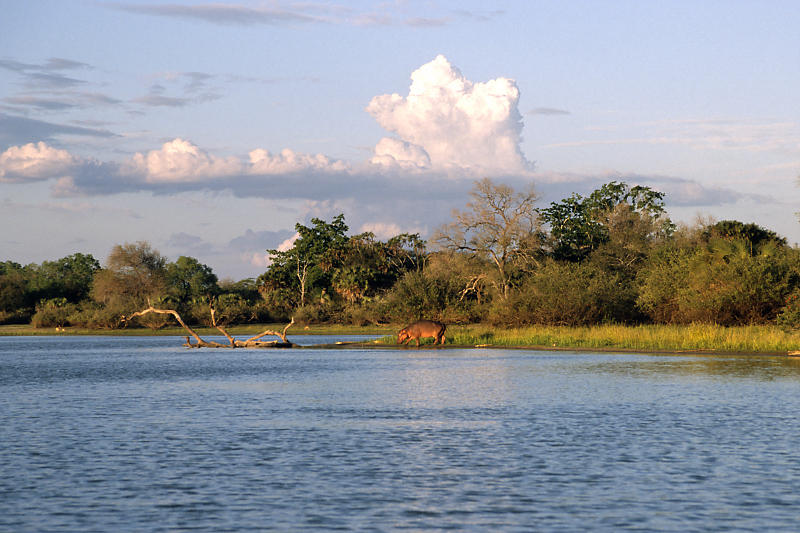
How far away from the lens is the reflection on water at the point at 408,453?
12.6 m

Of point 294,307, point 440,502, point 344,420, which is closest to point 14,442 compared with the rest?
point 344,420

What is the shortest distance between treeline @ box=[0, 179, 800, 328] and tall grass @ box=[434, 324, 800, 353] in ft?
6.04

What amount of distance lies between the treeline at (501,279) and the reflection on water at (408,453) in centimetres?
2620

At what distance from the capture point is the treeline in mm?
60781

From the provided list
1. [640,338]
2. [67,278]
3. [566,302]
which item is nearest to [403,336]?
[566,302]

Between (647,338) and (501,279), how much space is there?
26.8 metres

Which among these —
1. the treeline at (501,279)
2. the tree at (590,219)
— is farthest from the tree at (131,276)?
the tree at (590,219)

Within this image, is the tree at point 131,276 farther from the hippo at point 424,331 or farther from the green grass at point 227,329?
the hippo at point 424,331

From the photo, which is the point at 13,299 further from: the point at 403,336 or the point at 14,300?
the point at 403,336

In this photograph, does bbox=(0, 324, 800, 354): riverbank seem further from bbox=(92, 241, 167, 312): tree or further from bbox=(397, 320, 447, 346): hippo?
bbox=(92, 241, 167, 312): tree

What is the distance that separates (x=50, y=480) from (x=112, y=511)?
2.81 metres

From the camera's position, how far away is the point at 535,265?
82312 mm

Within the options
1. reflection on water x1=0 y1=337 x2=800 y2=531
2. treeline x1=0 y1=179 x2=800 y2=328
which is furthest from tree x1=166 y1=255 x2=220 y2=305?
reflection on water x1=0 y1=337 x2=800 y2=531

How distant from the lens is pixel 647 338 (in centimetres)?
5362
